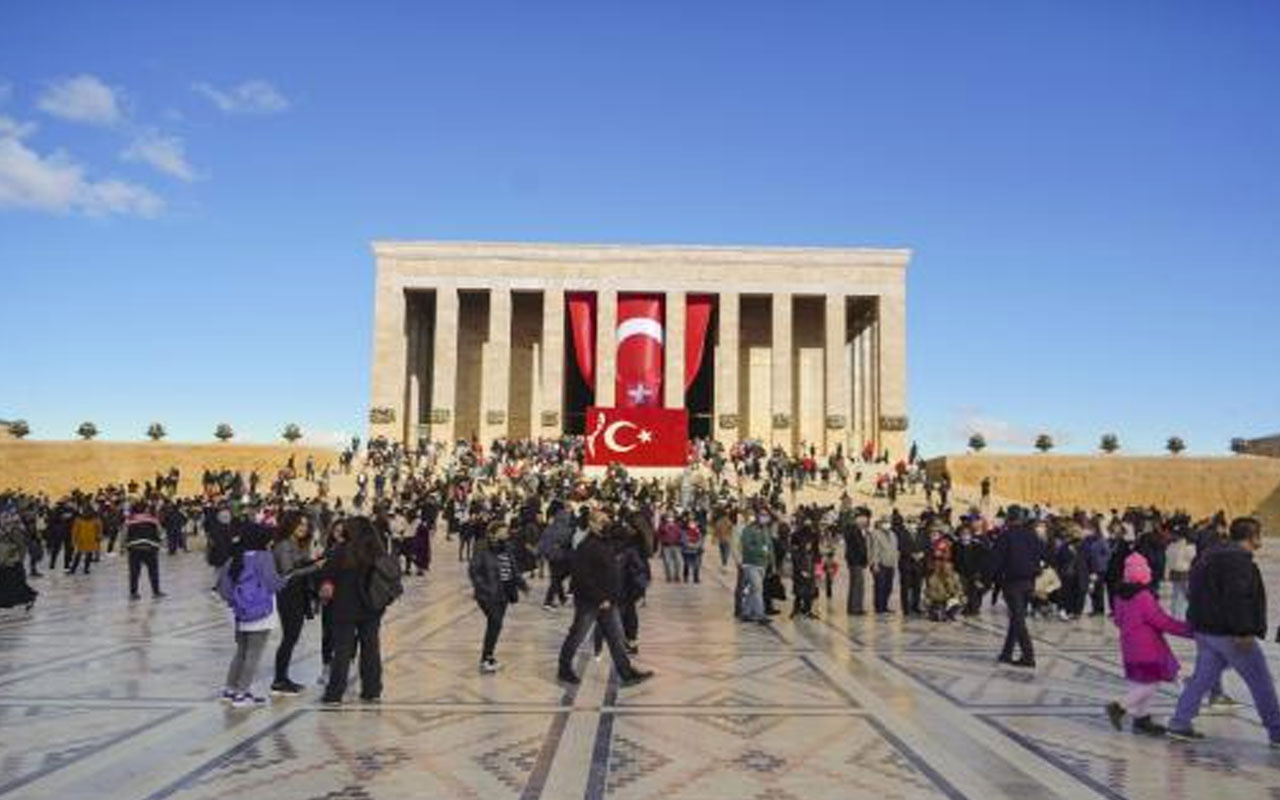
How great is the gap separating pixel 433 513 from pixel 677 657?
56.9 ft

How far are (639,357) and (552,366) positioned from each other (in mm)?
4475

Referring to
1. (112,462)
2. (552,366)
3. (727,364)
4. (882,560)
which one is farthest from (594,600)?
(112,462)

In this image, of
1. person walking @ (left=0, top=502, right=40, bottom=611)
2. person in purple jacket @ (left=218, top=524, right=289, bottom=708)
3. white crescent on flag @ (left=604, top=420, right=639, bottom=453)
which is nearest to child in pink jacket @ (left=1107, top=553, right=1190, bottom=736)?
person in purple jacket @ (left=218, top=524, right=289, bottom=708)

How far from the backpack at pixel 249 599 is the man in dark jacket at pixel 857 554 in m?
9.33

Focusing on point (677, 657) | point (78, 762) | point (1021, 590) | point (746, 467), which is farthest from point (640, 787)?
point (746, 467)

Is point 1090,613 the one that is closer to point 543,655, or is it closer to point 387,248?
point 543,655

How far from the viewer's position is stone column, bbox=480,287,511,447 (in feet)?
173

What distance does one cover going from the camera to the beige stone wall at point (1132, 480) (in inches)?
2063

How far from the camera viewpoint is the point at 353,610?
878 centimetres

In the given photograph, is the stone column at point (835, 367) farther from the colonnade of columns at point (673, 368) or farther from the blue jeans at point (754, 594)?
the blue jeans at point (754, 594)

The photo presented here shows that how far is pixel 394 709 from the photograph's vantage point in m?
8.45

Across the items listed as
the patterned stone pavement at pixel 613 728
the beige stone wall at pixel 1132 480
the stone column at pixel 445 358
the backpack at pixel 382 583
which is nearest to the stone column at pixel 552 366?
the stone column at pixel 445 358

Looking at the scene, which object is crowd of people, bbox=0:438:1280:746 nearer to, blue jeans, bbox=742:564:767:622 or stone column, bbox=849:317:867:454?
blue jeans, bbox=742:564:767:622

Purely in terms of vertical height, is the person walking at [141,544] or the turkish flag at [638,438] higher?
the turkish flag at [638,438]
